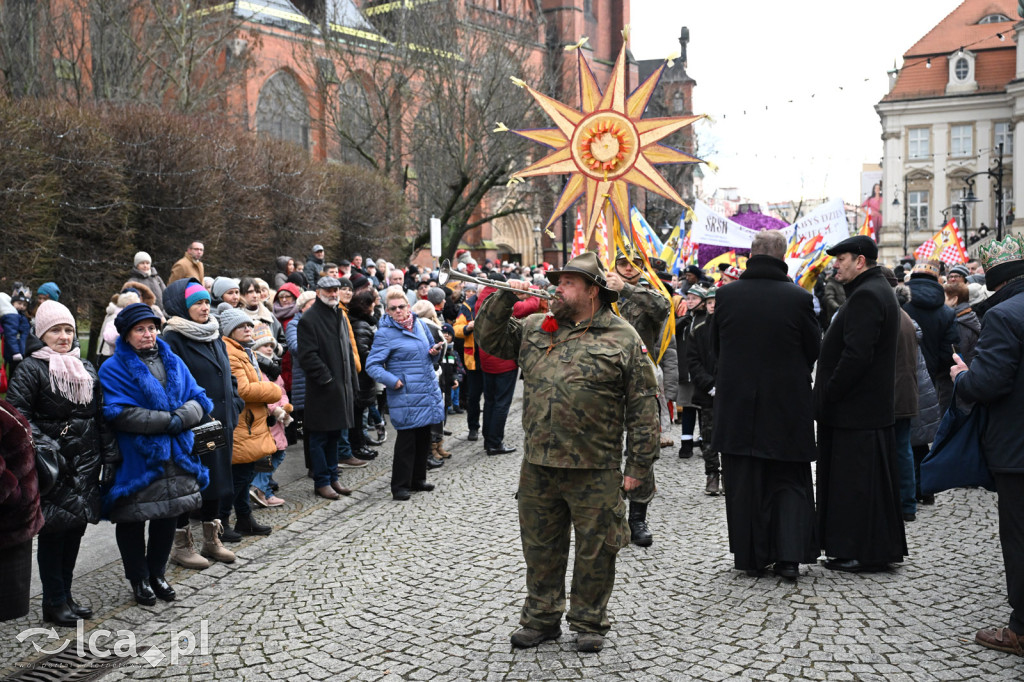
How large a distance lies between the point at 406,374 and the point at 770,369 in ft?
12.9

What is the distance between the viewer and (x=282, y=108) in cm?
3538

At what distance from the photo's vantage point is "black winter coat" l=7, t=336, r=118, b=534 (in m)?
5.30

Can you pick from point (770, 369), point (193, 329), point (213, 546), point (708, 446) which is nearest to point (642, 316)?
point (770, 369)

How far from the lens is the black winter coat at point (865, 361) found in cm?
606

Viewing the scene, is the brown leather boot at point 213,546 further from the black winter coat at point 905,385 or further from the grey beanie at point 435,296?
the grey beanie at point 435,296

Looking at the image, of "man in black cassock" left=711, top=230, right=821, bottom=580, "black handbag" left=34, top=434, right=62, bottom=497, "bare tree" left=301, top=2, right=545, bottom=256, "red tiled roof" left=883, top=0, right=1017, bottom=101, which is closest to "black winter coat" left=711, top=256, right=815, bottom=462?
"man in black cassock" left=711, top=230, right=821, bottom=580

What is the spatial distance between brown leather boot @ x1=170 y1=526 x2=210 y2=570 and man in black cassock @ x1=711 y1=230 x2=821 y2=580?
3689mm

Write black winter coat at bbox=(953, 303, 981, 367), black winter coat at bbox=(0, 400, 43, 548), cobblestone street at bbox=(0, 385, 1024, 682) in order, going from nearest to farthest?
1. black winter coat at bbox=(0, 400, 43, 548)
2. cobblestone street at bbox=(0, 385, 1024, 682)
3. black winter coat at bbox=(953, 303, 981, 367)

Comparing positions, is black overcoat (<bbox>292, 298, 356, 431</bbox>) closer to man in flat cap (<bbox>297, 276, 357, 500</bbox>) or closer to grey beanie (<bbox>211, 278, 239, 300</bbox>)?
man in flat cap (<bbox>297, 276, 357, 500</bbox>)

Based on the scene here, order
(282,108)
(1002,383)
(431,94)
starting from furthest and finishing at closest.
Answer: (282,108) → (431,94) → (1002,383)

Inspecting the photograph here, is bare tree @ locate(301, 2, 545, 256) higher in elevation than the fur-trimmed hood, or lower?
higher

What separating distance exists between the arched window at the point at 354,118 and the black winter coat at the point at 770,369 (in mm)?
26905

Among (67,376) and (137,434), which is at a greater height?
(67,376)

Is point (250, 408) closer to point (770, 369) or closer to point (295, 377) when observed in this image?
point (295, 377)
